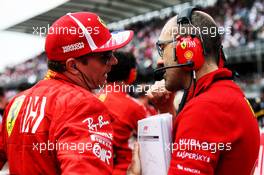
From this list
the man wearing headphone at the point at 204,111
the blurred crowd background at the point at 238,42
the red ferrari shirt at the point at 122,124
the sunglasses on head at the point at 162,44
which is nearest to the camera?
the man wearing headphone at the point at 204,111

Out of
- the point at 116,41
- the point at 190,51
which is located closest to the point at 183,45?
the point at 190,51

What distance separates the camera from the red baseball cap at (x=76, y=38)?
182cm

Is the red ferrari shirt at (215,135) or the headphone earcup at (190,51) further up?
the headphone earcup at (190,51)

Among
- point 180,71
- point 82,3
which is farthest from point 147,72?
point 180,71

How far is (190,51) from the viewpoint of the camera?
1823 mm

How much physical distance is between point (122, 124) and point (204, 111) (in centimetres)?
180

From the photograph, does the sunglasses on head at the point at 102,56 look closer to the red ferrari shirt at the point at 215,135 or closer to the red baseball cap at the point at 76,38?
the red baseball cap at the point at 76,38

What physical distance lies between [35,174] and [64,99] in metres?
0.32

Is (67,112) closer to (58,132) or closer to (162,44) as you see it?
(58,132)

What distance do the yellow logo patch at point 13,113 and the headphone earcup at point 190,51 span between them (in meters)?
0.72

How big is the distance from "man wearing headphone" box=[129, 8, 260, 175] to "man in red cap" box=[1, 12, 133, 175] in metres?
0.27

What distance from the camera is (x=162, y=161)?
1801mm

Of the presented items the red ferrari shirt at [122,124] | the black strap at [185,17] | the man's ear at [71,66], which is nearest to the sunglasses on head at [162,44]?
the black strap at [185,17]

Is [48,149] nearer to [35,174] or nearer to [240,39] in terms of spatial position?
[35,174]
